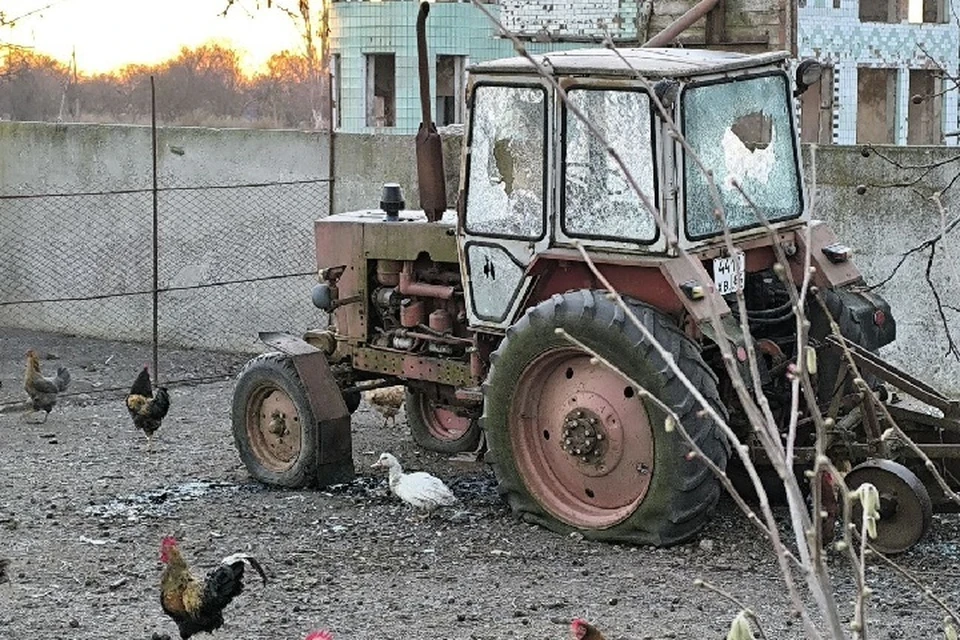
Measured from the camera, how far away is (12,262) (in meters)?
15.1

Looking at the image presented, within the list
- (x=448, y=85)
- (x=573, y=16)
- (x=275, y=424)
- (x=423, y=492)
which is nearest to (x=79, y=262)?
(x=573, y=16)

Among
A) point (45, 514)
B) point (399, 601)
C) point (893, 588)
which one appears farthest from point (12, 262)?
point (893, 588)

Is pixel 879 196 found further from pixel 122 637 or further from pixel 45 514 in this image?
pixel 122 637

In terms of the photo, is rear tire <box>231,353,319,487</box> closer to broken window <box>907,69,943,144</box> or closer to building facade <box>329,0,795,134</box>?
building facade <box>329,0,795,134</box>

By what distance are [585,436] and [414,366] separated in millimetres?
1548

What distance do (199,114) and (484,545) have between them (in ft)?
78.9

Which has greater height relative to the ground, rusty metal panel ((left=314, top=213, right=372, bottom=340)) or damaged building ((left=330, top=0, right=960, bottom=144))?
damaged building ((left=330, top=0, right=960, bottom=144))

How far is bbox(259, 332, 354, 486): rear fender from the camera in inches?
332

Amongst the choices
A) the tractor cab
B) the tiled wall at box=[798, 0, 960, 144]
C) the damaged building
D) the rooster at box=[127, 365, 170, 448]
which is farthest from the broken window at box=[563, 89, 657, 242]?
the tiled wall at box=[798, 0, 960, 144]

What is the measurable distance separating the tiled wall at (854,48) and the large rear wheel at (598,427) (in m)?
16.3

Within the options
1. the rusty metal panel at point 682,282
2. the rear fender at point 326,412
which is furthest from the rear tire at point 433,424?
the rusty metal panel at point 682,282

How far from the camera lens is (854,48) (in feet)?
76.2

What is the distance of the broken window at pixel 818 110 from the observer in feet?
72.7

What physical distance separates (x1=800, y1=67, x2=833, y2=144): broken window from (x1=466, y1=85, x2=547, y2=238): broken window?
13.9 meters
